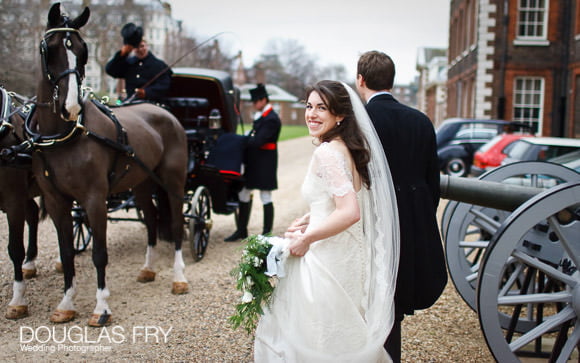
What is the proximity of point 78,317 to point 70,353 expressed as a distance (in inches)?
32.5

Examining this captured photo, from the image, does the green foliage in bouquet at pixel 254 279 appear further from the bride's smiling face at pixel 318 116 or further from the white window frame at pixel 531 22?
the white window frame at pixel 531 22

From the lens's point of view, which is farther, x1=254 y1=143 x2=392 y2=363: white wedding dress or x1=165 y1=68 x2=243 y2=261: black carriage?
x1=165 y1=68 x2=243 y2=261: black carriage

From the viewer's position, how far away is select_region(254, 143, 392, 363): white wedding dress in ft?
9.73

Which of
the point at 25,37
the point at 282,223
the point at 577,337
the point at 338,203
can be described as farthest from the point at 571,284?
the point at 25,37

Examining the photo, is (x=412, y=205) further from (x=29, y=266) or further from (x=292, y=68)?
(x=292, y=68)

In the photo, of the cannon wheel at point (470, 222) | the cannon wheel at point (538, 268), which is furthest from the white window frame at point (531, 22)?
the cannon wheel at point (538, 268)

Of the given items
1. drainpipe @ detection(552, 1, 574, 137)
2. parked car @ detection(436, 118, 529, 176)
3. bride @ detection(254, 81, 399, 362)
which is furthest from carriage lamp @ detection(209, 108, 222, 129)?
drainpipe @ detection(552, 1, 574, 137)

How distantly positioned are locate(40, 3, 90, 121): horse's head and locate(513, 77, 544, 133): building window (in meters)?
22.1

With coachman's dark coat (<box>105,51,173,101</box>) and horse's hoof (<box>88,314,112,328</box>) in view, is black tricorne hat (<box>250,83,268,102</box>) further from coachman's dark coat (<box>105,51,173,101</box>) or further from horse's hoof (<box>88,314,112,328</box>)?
horse's hoof (<box>88,314,112,328</box>)

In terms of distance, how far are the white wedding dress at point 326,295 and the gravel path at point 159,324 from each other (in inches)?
21.7

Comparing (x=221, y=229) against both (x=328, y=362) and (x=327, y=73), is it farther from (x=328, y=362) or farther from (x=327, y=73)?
(x=327, y=73)

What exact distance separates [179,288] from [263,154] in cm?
299

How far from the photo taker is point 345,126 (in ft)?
10.2

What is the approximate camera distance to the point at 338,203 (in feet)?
9.61
